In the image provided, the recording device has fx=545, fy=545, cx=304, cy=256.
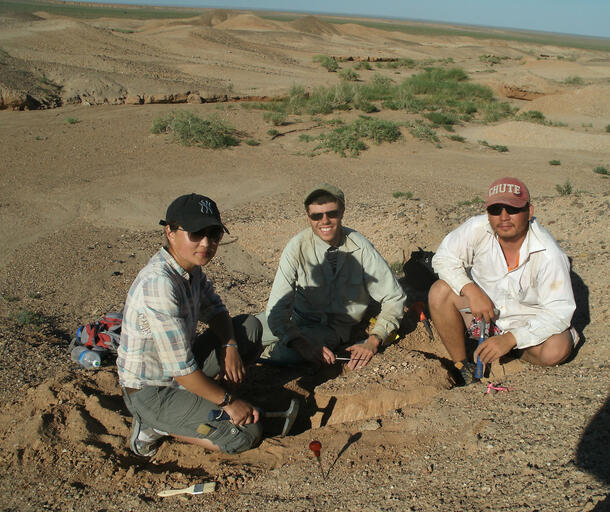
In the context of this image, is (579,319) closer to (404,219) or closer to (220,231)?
(404,219)

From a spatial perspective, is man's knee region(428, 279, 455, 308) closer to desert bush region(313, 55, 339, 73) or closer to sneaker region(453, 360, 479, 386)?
sneaker region(453, 360, 479, 386)

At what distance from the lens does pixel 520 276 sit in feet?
10.8

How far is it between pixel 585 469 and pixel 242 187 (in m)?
6.79

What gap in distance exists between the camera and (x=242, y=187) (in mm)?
8469

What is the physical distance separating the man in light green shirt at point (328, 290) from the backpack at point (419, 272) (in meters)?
1.53

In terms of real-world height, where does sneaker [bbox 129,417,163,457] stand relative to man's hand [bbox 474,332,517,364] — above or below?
below

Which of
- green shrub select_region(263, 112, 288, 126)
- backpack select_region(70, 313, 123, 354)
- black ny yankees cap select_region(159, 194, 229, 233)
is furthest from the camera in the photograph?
green shrub select_region(263, 112, 288, 126)

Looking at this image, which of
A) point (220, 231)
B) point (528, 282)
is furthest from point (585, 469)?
point (220, 231)

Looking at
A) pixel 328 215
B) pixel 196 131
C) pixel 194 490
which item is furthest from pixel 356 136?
pixel 194 490

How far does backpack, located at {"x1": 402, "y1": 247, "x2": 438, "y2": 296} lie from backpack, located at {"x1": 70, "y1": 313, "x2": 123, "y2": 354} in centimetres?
274

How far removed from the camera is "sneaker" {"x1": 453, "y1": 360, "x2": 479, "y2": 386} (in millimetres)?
3414

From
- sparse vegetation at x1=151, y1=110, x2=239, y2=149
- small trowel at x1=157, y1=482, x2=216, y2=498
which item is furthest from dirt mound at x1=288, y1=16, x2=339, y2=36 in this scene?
small trowel at x1=157, y1=482, x2=216, y2=498

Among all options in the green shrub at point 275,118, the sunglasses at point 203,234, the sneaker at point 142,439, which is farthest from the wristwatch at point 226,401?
the green shrub at point 275,118

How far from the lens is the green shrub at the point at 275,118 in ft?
41.7
